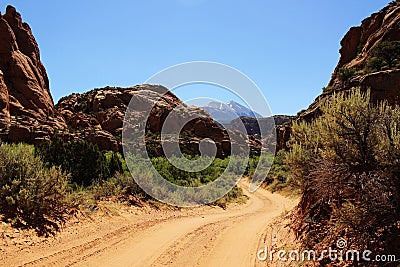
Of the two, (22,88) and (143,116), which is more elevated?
(22,88)

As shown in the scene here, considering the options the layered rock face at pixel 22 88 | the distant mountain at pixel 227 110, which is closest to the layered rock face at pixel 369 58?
the distant mountain at pixel 227 110

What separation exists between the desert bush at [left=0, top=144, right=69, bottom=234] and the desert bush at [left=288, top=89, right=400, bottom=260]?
7.21 m

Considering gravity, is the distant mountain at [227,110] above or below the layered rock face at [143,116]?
below

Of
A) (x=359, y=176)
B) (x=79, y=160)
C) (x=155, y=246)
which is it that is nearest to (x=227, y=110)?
(x=79, y=160)

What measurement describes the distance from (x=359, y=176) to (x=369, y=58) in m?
32.4

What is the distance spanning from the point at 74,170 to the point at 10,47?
35047 mm

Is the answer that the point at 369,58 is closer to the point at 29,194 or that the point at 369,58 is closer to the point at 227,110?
the point at 227,110

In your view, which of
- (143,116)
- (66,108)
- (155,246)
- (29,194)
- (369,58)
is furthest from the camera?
(66,108)

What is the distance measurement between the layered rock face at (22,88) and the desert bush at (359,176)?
98.2ft

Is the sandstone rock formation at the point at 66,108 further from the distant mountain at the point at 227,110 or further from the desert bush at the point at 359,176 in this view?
the desert bush at the point at 359,176

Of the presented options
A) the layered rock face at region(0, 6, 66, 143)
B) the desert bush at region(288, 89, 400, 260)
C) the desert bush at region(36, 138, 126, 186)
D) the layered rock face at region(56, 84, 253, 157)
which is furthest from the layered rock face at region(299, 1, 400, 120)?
the layered rock face at region(0, 6, 66, 143)
